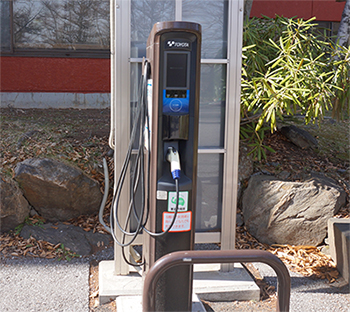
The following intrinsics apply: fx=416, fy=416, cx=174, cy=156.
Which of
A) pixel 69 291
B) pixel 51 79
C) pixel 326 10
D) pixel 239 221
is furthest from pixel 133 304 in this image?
pixel 326 10

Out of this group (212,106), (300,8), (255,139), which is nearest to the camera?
(212,106)

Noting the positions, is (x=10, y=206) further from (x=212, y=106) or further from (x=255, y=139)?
(x=255, y=139)

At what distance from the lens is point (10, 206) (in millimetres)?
4254

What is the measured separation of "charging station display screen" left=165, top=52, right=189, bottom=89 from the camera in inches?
101

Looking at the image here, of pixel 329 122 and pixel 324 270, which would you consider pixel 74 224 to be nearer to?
pixel 324 270

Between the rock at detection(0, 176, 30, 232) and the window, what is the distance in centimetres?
380

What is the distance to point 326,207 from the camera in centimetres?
431

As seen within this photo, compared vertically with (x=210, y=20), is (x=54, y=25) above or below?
above

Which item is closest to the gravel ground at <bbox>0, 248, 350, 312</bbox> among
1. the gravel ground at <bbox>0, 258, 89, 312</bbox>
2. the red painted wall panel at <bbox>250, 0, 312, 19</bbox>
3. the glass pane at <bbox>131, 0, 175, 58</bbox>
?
the gravel ground at <bbox>0, 258, 89, 312</bbox>

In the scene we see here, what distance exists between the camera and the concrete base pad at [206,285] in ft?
11.0

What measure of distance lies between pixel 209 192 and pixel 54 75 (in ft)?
15.7

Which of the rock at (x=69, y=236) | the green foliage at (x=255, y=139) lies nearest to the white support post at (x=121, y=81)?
the rock at (x=69, y=236)

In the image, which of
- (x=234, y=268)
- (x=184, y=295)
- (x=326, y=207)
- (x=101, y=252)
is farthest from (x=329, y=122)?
(x=184, y=295)

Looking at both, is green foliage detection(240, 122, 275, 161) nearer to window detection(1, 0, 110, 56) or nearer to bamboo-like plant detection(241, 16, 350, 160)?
bamboo-like plant detection(241, 16, 350, 160)
